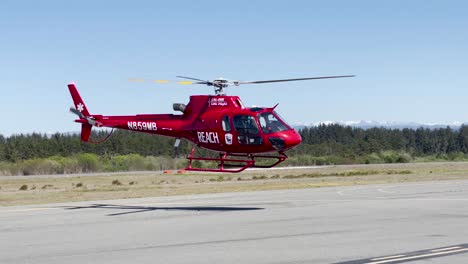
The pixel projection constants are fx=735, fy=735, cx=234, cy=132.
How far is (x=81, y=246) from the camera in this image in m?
15.3

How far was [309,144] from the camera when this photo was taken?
326 feet

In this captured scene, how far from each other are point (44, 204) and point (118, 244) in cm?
1387

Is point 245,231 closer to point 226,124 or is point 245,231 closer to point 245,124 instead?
point 245,124

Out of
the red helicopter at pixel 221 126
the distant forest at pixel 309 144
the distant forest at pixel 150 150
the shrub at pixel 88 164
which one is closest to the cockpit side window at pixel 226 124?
the red helicopter at pixel 221 126

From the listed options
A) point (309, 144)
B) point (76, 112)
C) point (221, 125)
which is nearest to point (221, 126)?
point (221, 125)

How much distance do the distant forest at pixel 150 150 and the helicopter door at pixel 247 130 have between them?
47.0 meters

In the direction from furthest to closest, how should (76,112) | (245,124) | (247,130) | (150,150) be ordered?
1. (150,150)
2. (76,112)
3. (245,124)
4. (247,130)

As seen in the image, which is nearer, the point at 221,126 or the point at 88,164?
the point at 221,126

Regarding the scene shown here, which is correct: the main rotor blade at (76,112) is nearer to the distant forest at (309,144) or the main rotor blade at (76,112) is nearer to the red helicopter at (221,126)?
the red helicopter at (221,126)

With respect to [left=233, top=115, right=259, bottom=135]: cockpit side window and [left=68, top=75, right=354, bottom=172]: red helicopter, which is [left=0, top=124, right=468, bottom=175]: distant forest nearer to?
[left=68, top=75, right=354, bottom=172]: red helicopter

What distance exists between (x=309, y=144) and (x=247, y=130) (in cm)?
7618

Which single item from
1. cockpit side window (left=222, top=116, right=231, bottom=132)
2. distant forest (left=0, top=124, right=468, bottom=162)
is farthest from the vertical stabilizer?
distant forest (left=0, top=124, right=468, bottom=162)

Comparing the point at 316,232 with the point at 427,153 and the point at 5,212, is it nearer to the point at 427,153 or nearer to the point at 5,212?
the point at 5,212

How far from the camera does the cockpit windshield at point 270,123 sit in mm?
23330
